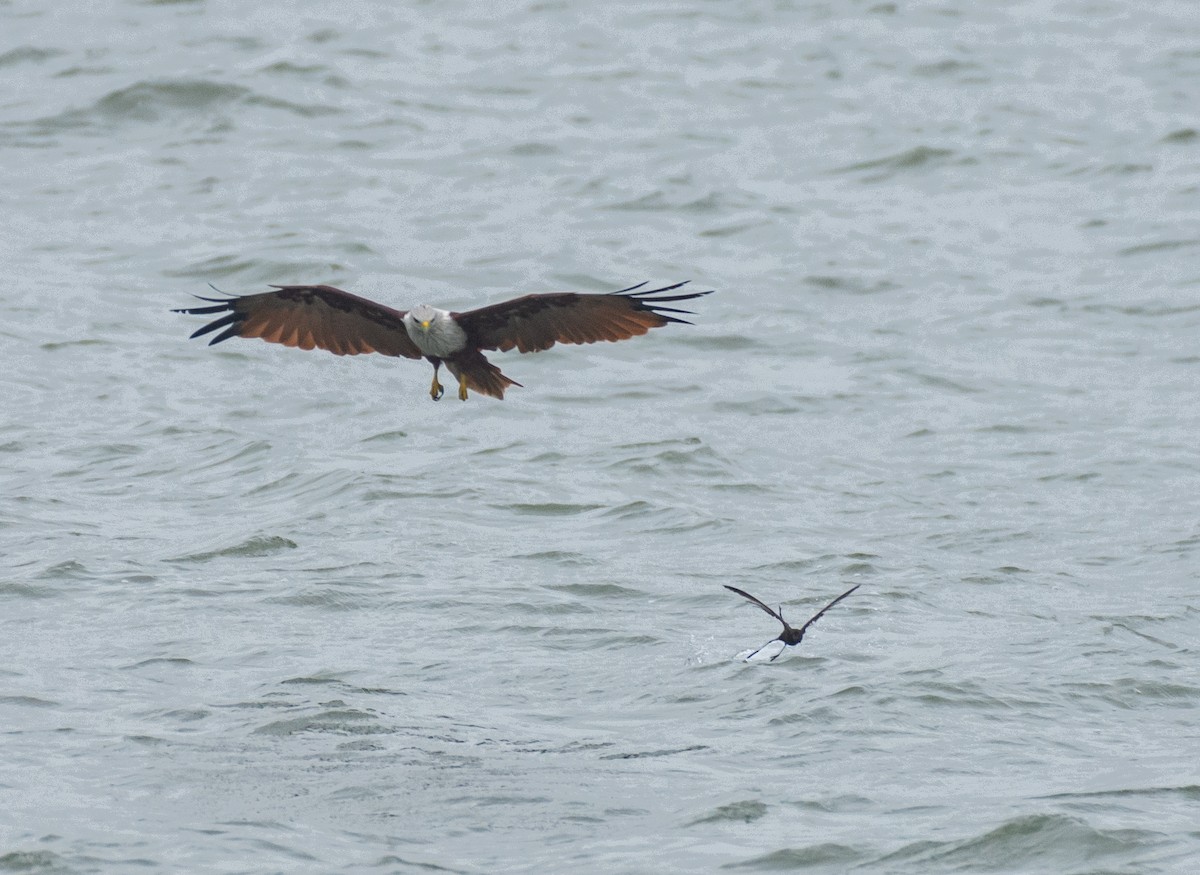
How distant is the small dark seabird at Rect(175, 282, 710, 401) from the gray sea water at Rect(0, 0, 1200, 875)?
154 cm

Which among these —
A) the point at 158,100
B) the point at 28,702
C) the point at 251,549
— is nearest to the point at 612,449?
the point at 251,549

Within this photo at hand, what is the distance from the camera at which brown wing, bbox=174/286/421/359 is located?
10258 millimetres

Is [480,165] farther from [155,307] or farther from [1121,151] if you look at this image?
[1121,151]

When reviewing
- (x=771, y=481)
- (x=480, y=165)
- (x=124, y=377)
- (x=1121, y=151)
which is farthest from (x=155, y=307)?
(x=1121, y=151)

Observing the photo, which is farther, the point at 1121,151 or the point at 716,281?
the point at 1121,151

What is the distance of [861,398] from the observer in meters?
15.0

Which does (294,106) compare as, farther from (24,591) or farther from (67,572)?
(24,591)

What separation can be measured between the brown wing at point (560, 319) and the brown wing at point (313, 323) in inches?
17.0

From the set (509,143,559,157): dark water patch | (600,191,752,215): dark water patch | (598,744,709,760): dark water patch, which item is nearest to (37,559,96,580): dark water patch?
(598,744,709,760): dark water patch

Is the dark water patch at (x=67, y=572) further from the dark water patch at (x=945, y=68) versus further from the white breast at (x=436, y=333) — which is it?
the dark water patch at (x=945, y=68)

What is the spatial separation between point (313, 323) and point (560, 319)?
1.41 meters

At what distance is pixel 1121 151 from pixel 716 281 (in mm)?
5454

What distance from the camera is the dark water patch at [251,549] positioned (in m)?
11.7

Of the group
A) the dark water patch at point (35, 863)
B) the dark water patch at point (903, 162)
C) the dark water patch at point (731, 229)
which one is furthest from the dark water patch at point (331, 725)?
the dark water patch at point (903, 162)
